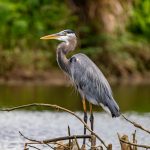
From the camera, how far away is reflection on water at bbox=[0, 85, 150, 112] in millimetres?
19141

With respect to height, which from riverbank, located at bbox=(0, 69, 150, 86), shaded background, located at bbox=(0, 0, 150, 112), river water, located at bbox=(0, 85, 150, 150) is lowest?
river water, located at bbox=(0, 85, 150, 150)

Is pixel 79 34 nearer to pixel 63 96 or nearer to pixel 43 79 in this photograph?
pixel 43 79

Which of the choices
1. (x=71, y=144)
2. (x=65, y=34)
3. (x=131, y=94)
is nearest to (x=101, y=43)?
(x=131, y=94)

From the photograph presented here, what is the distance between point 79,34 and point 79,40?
0.42m

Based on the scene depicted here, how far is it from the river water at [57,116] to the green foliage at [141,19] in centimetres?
450

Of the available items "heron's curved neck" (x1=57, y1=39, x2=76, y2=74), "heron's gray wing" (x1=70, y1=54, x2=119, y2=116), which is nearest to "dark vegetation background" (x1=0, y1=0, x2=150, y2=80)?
"heron's curved neck" (x1=57, y1=39, x2=76, y2=74)

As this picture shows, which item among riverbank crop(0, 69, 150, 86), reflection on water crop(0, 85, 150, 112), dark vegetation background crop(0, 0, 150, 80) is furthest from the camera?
dark vegetation background crop(0, 0, 150, 80)

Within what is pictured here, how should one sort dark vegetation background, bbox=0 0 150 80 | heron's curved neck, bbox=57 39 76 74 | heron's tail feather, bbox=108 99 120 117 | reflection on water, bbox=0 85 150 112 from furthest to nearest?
1. dark vegetation background, bbox=0 0 150 80
2. reflection on water, bbox=0 85 150 112
3. heron's curved neck, bbox=57 39 76 74
4. heron's tail feather, bbox=108 99 120 117

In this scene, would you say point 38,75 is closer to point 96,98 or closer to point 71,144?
point 96,98

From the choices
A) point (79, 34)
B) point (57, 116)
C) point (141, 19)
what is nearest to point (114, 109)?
point (57, 116)

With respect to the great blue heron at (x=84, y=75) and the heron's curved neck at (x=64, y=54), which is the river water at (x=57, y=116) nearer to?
the great blue heron at (x=84, y=75)

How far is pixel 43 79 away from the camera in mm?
25297

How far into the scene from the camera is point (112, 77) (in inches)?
1032

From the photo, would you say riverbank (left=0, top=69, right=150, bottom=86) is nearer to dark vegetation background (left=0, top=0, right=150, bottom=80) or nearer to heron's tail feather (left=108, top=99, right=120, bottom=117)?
dark vegetation background (left=0, top=0, right=150, bottom=80)
